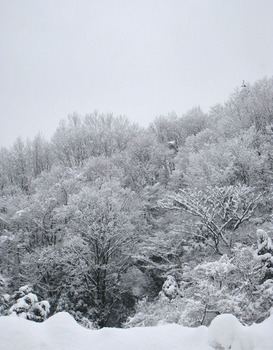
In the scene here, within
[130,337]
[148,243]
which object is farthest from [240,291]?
[148,243]

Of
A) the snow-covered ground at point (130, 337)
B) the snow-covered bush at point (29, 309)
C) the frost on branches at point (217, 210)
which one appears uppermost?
the frost on branches at point (217, 210)

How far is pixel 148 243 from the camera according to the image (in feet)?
56.9

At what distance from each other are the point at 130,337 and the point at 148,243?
13.9 m

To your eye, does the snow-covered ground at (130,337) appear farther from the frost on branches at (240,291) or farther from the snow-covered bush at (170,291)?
the snow-covered bush at (170,291)

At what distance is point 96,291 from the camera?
1532 cm

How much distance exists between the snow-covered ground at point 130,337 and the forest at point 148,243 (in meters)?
3.50

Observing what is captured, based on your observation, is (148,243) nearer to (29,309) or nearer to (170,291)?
(170,291)

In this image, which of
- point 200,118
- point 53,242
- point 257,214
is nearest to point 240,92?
point 200,118

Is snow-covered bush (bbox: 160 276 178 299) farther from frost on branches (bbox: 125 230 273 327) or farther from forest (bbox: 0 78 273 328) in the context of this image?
frost on branches (bbox: 125 230 273 327)

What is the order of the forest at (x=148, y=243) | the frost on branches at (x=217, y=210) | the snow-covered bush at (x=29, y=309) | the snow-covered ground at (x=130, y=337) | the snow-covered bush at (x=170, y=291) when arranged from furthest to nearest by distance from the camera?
1. the frost on branches at (x=217, y=210)
2. the snow-covered bush at (x=170, y=291)
3. the forest at (x=148, y=243)
4. the snow-covered bush at (x=29, y=309)
5. the snow-covered ground at (x=130, y=337)

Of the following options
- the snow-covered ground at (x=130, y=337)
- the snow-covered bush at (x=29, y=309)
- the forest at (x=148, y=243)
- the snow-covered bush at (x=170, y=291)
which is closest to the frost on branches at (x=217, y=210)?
the forest at (x=148, y=243)

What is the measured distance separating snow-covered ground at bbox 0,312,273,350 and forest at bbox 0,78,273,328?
3.50 meters

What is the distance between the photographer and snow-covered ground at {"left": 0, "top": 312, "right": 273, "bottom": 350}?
11.3ft

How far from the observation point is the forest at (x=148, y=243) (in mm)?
7965
